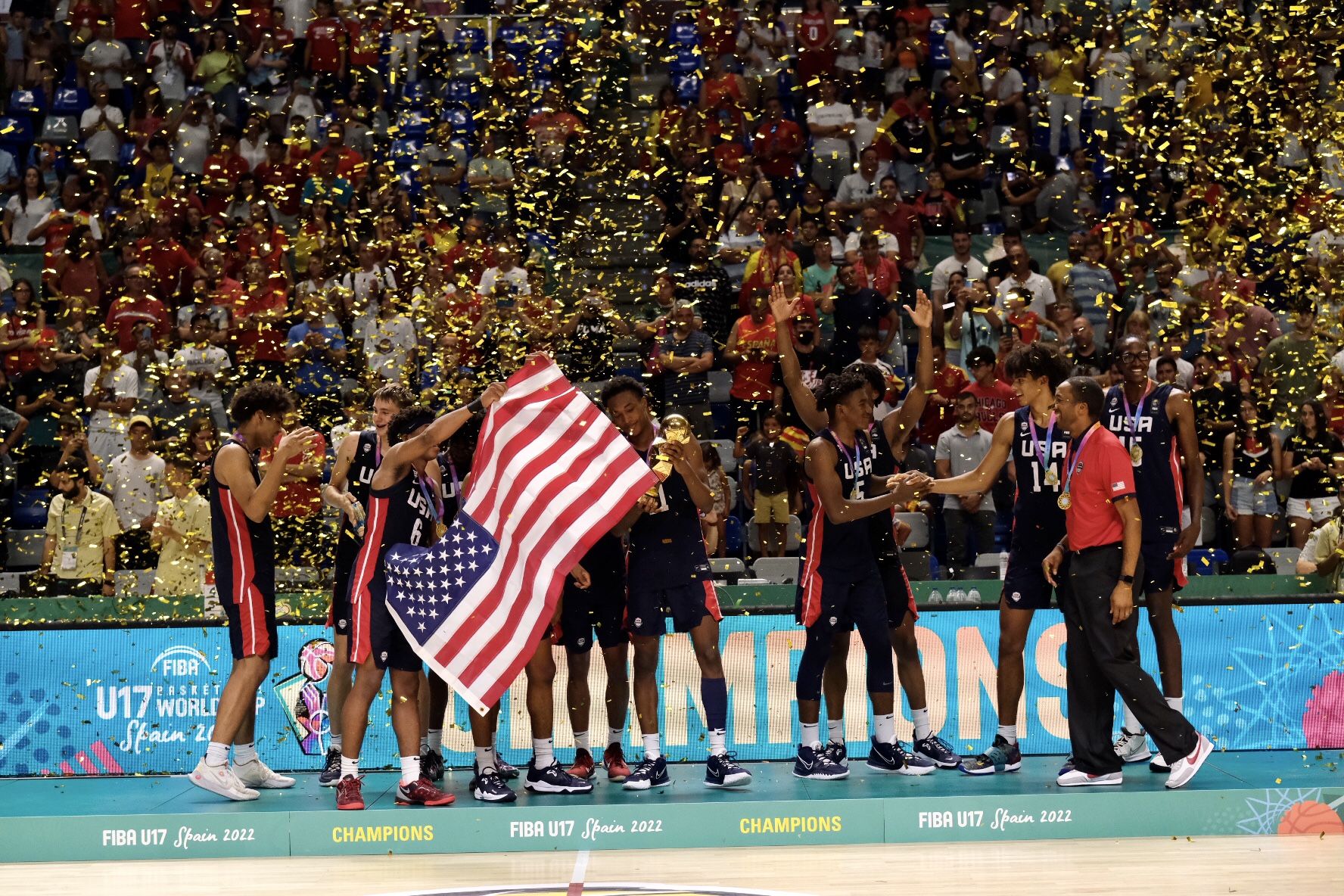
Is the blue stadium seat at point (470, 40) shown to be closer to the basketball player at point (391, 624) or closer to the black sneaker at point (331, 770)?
the basketball player at point (391, 624)

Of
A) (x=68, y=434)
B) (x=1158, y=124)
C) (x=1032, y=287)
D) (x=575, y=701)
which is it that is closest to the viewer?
(x=575, y=701)

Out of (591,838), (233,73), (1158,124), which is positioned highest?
(233,73)

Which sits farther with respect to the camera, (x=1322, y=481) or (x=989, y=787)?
(x=1322, y=481)

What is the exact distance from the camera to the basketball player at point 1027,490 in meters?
8.09

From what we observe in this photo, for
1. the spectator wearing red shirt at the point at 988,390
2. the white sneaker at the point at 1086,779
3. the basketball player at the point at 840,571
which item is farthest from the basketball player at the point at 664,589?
the spectator wearing red shirt at the point at 988,390

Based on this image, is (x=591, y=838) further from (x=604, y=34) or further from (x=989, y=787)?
(x=604, y=34)

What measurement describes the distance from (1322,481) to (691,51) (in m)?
7.94

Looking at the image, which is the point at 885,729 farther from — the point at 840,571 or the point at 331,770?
the point at 331,770

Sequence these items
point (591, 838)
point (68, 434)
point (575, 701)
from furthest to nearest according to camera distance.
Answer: point (68, 434) → point (575, 701) → point (591, 838)

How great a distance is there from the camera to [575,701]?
8.31 metres

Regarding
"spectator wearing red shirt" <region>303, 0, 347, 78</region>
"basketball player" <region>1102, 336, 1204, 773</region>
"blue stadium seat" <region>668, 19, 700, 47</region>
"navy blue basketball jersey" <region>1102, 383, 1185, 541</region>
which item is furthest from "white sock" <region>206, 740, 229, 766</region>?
"blue stadium seat" <region>668, 19, 700, 47</region>

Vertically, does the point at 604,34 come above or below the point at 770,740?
above

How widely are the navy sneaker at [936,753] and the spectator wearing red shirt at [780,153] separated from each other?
8.04 m

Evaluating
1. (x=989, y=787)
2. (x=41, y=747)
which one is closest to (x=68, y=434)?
(x=41, y=747)
